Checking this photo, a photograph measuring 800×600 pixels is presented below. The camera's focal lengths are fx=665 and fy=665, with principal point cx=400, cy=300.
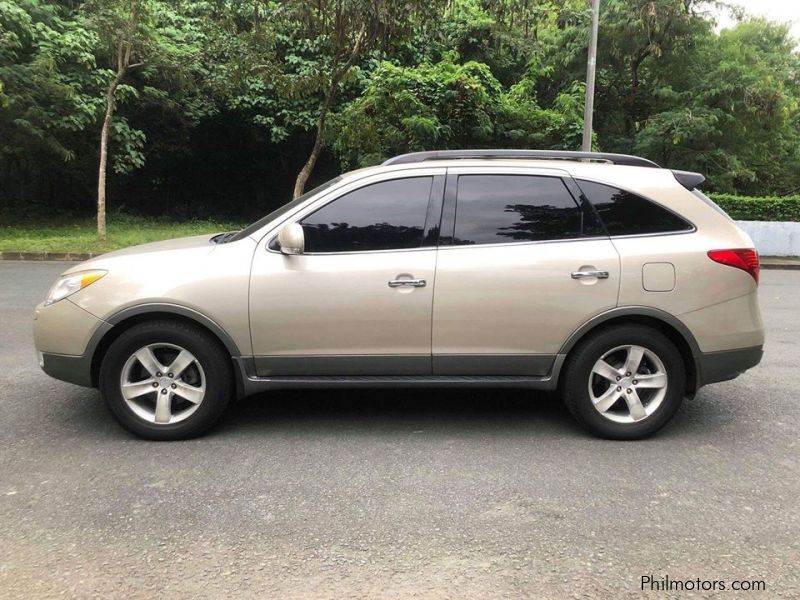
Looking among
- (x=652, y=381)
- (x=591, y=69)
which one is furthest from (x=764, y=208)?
(x=652, y=381)

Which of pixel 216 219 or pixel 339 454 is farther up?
pixel 216 219

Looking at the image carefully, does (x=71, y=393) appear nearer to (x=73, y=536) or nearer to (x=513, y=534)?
(x=73, y=536)

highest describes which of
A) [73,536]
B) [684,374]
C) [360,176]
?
[360,176]

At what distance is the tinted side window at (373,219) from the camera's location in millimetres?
4055

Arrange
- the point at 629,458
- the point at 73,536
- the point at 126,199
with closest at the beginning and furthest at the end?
the point at 73,536, the point at 629,458, the point at 126,199

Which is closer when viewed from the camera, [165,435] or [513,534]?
[513,534]

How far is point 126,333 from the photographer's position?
3.95m

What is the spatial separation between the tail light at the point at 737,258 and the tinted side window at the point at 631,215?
235mm

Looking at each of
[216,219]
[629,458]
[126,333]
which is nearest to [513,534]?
[629,458]

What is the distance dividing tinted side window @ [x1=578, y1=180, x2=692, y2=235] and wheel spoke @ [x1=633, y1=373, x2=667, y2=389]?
34.8 inches

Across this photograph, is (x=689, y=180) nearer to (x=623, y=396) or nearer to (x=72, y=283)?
(x=623, y=396)

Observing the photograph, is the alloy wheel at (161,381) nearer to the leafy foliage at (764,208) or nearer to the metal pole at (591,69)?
the metal pole at (591,69)

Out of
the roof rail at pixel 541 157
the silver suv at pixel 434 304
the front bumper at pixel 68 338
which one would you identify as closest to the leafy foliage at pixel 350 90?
the roof rail at pixel 541 157

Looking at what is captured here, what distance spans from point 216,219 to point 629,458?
21.2 metres
